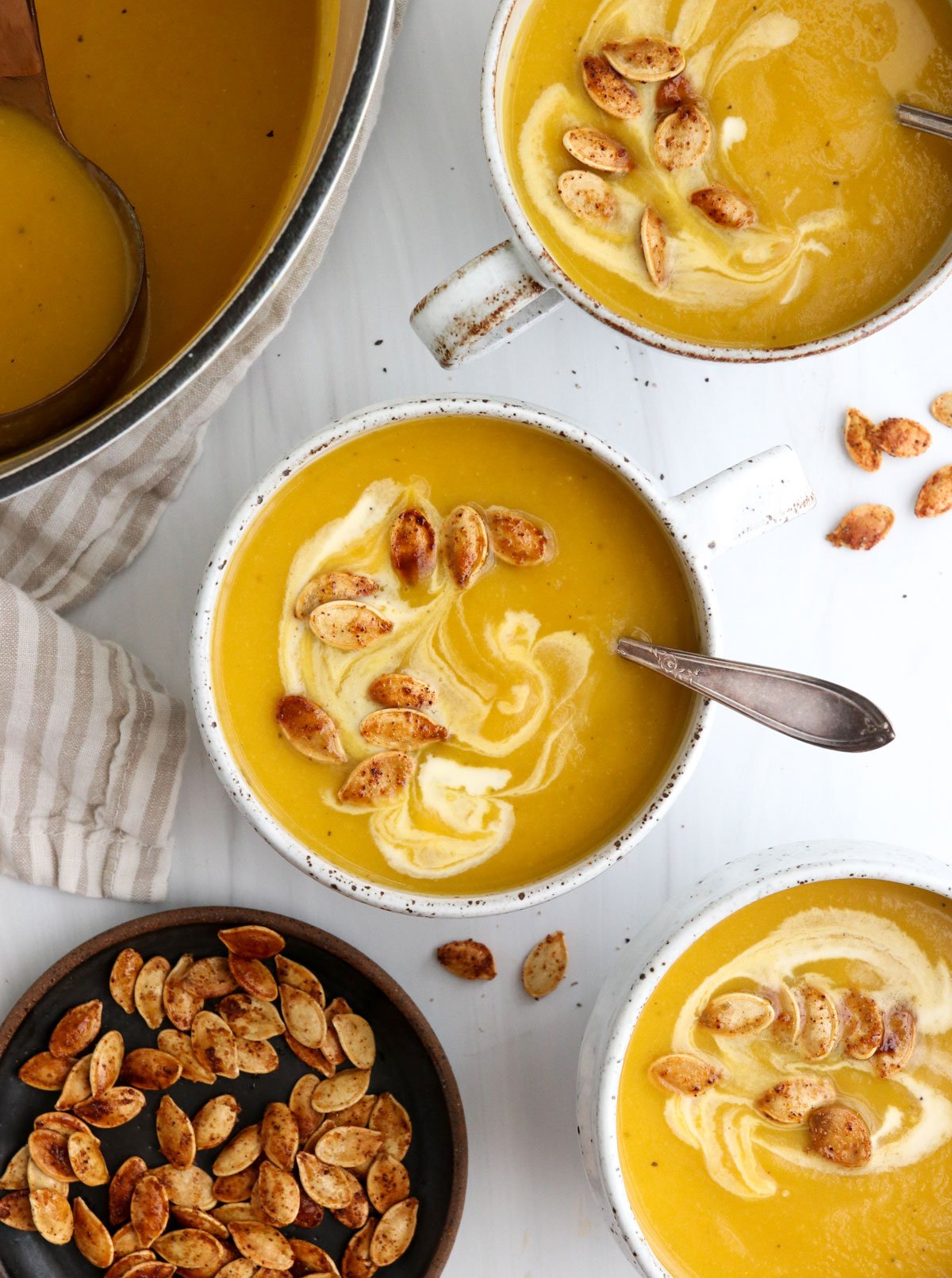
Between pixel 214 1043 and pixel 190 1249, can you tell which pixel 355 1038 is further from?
pixel 190 1249

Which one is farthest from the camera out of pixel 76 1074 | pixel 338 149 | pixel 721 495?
pixel 76 1074

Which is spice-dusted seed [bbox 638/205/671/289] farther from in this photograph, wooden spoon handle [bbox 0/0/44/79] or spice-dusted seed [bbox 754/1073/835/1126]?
spice-dusted seed [bbox 754/1073/835/1126]

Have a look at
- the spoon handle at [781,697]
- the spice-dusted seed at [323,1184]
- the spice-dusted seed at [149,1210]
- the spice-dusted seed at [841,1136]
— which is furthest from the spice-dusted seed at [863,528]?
the spice-dusted seed at [149,1210]

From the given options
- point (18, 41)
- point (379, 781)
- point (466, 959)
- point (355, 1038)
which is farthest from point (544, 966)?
point (18, 41)

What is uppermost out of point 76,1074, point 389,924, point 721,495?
point 721,495

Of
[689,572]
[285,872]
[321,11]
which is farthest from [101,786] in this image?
[321,11]

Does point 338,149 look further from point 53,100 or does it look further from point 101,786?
point 101,786
